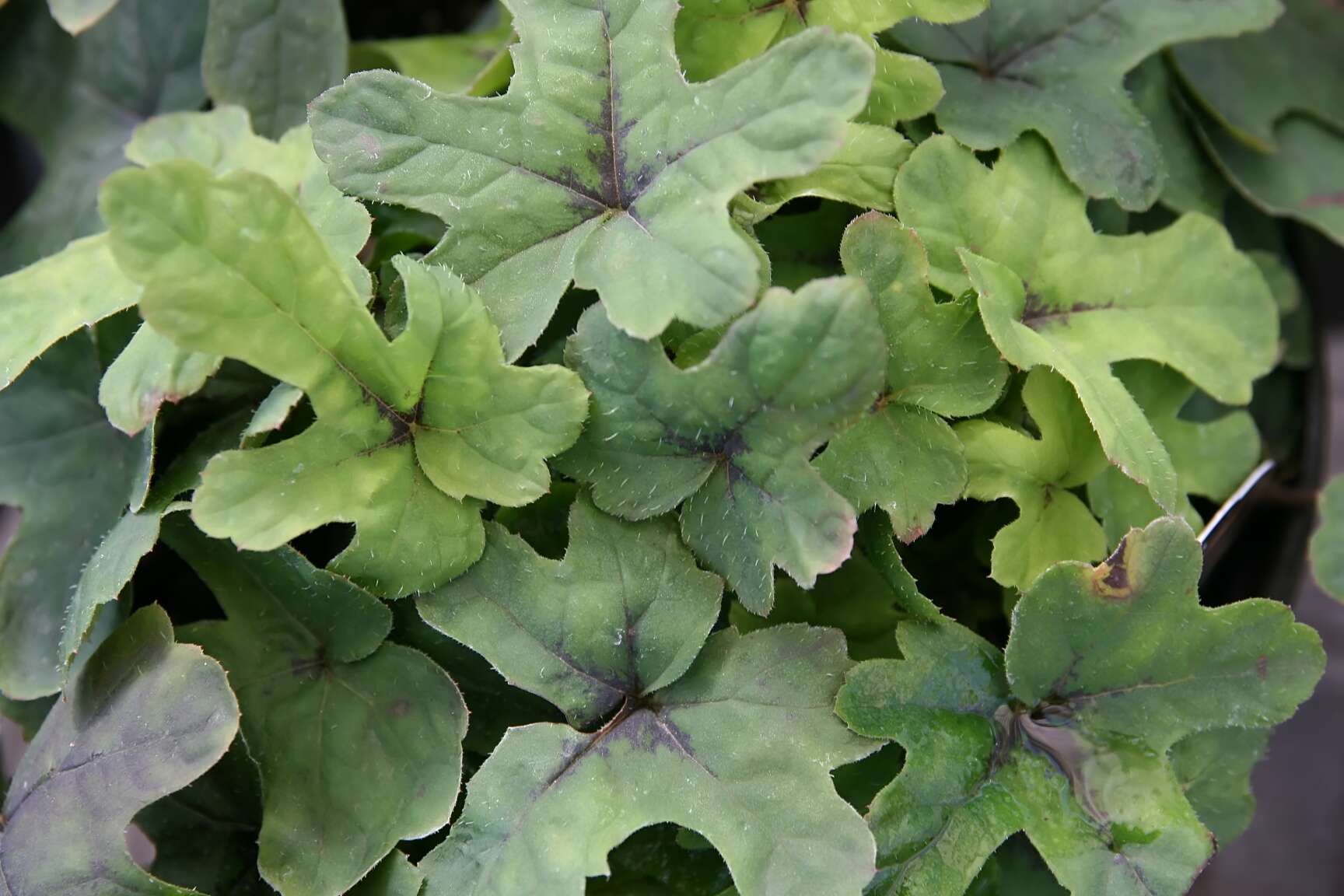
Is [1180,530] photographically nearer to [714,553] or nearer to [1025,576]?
[1025,576]

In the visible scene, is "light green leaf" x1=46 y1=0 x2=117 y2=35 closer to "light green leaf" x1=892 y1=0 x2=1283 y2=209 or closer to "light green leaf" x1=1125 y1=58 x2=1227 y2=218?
"light green leaf" x1=892 y1=0 x2=1283 y2=209

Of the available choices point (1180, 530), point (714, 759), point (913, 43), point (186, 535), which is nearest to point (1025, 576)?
point (1180, 530)

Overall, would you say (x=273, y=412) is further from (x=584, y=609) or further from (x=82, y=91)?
(x=82, y=91)

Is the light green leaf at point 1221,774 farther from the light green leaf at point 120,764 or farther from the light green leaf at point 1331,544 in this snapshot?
the light green leaf at point 120,764

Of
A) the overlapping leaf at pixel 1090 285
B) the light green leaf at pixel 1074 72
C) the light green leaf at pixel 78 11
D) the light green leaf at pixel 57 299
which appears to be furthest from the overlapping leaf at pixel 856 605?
the light green leaf at pixel 78 11

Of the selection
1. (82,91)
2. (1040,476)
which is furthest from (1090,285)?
(82,91)
